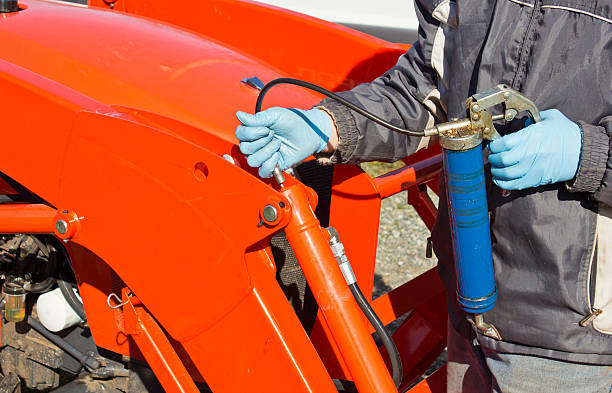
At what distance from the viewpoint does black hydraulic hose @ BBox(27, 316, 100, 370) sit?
188cm

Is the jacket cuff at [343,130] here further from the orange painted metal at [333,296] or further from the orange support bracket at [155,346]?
the orange support bracket at [155,346]

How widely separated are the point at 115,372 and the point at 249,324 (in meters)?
0.57

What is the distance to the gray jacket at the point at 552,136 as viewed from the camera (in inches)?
50.4

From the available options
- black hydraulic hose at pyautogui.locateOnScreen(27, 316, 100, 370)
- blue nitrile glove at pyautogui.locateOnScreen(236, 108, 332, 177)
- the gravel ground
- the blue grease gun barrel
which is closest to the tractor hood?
blue nitrile glove at pyautogui.locateOnScreen(236, 108, 332, 177)

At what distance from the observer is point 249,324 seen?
4.78 feet

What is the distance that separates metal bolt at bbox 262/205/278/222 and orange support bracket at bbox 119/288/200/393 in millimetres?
381

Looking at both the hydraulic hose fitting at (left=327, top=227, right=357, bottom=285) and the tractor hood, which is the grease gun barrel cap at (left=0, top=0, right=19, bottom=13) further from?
the hydraulic hose fitting at (left=327, top=227, right=357, bottom=285)

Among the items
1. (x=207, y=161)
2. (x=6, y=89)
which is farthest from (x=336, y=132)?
(x=6, y=89)

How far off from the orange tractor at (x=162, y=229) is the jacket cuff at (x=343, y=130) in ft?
0.41

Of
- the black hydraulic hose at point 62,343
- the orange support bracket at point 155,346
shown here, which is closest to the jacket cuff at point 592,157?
the orange support bracket at point 155,346

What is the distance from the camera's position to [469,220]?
1327mm

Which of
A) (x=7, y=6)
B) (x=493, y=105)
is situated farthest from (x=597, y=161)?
(x=7, y=6)

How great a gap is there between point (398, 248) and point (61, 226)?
248cm

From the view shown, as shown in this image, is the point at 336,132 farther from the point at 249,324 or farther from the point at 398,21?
the point at 398,21
